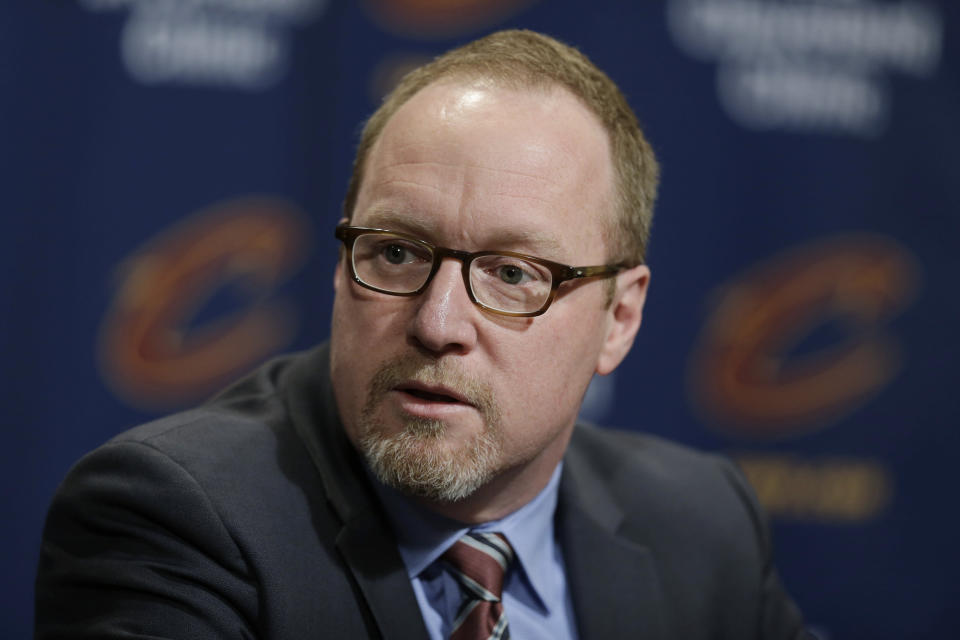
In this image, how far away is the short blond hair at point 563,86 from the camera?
1744mm

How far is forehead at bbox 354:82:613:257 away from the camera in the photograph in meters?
1.57

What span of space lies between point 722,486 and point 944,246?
68.0 inches

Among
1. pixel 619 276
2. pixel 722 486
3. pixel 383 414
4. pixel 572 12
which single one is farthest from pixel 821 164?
pixel 383 414

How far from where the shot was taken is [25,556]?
304cm

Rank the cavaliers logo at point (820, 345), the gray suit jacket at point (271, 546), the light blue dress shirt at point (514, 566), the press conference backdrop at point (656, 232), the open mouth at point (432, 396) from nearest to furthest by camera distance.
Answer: the gray suit jacket at point (271, 546) → the open mouth at point (432, 396) → the light blue dress shirt at point (514, 566) → the press conference backdrop at point (656, 232) → the cavaliers logo at point (820, 345)

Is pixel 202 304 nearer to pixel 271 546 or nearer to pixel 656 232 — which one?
pixel 656 232

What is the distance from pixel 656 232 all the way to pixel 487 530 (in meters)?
1.86

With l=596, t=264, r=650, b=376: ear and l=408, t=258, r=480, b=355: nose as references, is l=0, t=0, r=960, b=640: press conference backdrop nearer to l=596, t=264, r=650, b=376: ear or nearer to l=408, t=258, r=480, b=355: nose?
l=596, t=264, r=650, b=376: ear

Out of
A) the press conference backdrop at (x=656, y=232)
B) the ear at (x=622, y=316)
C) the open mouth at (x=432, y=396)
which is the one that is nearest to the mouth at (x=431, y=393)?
the open mouth at (x=432, y=396)

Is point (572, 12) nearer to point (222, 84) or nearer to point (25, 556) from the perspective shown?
point (222, 84)

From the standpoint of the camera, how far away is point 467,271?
1550mm

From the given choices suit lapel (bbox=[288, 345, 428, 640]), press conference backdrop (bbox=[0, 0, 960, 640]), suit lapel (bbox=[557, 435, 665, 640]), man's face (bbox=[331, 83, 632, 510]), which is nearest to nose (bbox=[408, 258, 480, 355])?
man's face (bbox=[331, 83, 632, 510])

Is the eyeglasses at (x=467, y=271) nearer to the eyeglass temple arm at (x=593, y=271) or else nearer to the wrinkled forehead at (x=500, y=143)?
the eyeglass temple arm at (x=593, y=271)

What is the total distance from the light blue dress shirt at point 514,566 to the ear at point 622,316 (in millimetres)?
279
